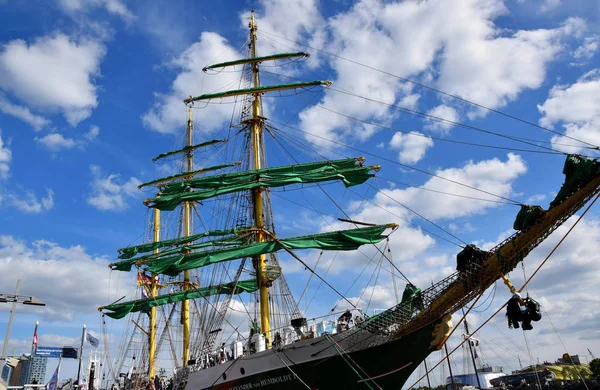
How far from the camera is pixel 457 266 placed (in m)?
15.5

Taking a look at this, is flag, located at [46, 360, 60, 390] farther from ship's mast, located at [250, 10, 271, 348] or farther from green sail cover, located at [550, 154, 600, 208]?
green sail cover, located at [550, 154, 600, 208]

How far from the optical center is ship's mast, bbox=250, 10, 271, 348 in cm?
2363

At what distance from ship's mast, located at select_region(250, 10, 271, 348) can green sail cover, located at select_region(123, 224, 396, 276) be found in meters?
1.70

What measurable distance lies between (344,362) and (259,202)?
39.5 ft

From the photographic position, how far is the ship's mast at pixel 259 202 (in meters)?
23.6

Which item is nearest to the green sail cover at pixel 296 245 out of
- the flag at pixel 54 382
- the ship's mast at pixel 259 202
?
the ship's mast at pixel 259 202

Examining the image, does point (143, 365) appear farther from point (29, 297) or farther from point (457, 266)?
point (457, 266)

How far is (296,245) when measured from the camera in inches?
931

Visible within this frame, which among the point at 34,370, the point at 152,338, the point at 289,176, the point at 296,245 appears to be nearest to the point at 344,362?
the point at 296,245

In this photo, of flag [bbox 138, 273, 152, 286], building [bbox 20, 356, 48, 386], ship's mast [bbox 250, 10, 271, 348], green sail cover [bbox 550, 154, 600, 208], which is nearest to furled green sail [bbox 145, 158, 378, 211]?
ship's mast [bbox 250, 10, 271, 348]

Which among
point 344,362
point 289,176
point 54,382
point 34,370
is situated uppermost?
point 289,176

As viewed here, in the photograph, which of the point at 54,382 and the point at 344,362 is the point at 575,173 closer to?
the point at 344,362

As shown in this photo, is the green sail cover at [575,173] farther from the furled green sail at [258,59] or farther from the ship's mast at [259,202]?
the furled green sail at [258,59]

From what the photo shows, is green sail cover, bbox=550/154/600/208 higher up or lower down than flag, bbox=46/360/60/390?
higher up
